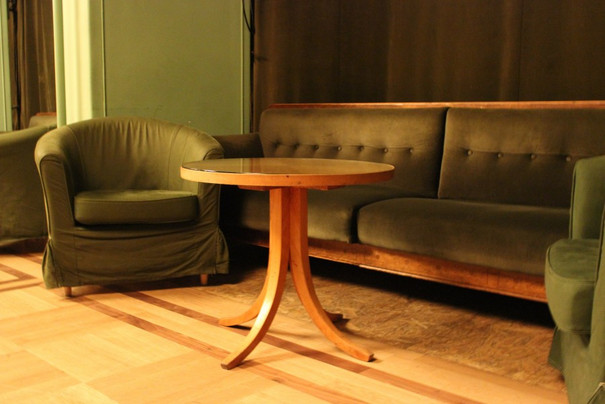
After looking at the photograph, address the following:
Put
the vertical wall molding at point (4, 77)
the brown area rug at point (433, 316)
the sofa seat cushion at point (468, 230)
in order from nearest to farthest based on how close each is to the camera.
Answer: the brown area rug at point (433, 316)
the sofa seat cushion at point (468, 230)
the vertical wall molding at point (4, 77)

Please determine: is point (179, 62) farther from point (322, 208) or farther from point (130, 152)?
point (322, 208)

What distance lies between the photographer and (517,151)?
2865 millimetres

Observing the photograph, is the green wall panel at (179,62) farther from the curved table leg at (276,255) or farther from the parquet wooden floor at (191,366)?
the curved table leg at (276,255)

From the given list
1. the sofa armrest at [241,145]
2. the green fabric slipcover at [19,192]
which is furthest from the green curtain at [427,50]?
the green fabric slipcover at [19,192]

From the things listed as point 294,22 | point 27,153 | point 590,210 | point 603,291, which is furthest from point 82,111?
point 603,291

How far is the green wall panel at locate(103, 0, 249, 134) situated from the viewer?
11.6ft

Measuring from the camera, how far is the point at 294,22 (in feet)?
15.3

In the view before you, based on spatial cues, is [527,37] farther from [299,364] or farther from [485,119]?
[299,364]

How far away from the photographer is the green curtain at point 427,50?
11.4 feet

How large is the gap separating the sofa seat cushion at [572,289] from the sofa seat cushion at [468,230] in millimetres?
Answer: 546

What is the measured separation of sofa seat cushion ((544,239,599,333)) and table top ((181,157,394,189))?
1.98 feet

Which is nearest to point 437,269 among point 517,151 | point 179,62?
point 517,151

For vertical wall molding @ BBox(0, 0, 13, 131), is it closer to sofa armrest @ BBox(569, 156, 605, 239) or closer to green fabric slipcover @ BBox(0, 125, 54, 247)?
green fabric slipcover @ BBox(0, 125, 54, 247)

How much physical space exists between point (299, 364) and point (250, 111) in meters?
2.51
